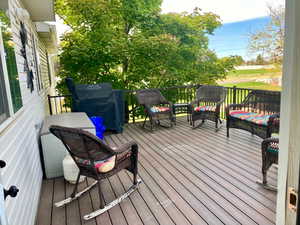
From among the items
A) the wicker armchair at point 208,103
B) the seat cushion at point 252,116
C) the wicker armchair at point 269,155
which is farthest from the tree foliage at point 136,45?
the wicker armchair at point 269,155

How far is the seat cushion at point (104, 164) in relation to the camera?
2.33 meters

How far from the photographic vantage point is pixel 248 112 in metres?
4.41

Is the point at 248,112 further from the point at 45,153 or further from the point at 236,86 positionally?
the point at 45,153

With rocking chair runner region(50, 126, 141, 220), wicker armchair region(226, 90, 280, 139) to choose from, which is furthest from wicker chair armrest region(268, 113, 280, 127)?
rocking chair runner region(50, 126, 141, 220)

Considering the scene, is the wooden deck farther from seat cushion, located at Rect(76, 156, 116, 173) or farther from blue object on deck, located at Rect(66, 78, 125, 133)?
blue object on deck, located at Rect(66, 78, 125, 133)

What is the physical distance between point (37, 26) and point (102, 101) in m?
2.47

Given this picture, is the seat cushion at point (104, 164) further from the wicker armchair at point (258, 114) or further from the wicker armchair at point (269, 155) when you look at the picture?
the wicker armchair at point (258, 114)

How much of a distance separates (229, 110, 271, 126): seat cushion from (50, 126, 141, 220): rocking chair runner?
7.60 ft

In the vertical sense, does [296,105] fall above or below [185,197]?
above

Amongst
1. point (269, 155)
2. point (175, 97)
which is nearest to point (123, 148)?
point (269, 155)

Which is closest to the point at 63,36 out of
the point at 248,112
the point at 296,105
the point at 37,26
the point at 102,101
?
the point at 37,26

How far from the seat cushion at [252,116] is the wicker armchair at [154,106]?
1498mm

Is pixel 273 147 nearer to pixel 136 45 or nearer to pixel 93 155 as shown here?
pixel 93 155

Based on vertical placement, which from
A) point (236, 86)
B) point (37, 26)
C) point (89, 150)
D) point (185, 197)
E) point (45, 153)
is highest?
point (37, 26)
